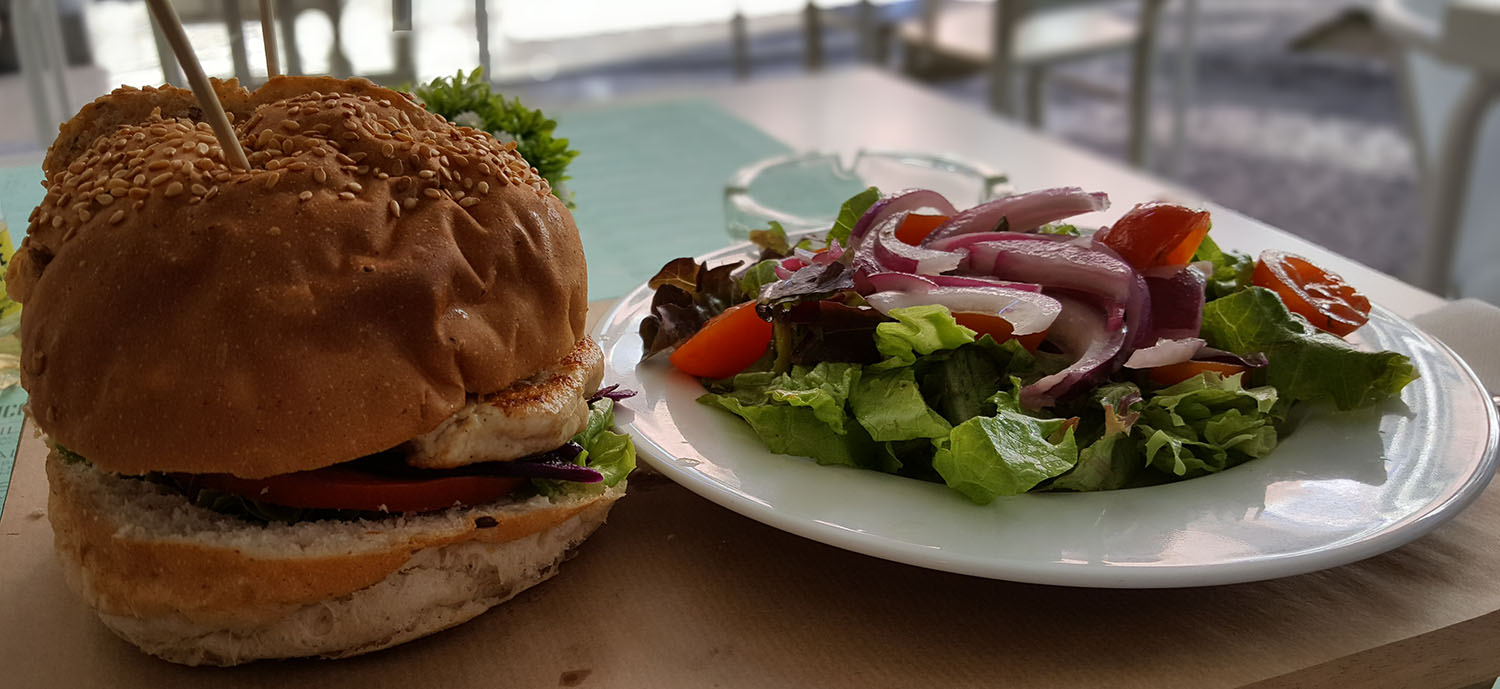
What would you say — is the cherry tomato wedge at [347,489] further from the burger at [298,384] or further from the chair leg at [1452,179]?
the chair leg at [1452,179]

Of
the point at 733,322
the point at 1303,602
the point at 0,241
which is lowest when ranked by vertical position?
the point at 1303,602

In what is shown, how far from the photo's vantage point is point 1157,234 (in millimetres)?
1724

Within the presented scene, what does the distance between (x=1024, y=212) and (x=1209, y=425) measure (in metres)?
0.50

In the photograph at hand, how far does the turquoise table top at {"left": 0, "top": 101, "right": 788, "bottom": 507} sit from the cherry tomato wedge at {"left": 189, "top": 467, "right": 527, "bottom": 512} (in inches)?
28.9

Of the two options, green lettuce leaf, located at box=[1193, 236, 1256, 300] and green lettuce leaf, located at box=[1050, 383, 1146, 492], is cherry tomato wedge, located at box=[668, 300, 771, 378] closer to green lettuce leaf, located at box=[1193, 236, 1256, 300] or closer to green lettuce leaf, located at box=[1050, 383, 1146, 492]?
green lettuce leaf, located at box=[1050, 383, 1146, 492]

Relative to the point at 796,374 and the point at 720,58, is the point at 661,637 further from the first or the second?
the point at 720,58

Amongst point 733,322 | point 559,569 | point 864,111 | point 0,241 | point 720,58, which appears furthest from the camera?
point 720,58

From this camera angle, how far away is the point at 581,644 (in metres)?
1.33

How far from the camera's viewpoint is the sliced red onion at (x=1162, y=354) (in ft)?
5.26

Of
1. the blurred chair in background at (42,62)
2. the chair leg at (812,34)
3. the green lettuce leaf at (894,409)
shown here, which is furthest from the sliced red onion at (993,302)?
the chair leg at (812,34)

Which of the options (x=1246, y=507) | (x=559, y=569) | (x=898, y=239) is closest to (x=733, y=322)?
(x=898, y=239)

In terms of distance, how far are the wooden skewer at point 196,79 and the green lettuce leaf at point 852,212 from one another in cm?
103

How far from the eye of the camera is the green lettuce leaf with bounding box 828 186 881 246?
204 cm

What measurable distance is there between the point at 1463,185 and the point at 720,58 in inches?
245
